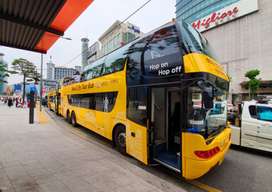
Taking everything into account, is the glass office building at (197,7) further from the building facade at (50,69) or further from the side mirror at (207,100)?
the side mirror at (207,100)

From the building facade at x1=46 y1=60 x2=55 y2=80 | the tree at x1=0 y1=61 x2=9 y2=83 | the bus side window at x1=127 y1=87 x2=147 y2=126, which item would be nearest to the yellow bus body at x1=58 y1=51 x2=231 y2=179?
the bus side window at x1=127 y1=87 x2=147 y2=126

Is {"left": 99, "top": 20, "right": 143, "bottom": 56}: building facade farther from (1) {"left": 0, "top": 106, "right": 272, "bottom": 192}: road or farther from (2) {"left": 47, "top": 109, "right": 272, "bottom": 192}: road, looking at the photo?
(2) {"left": 47, "top": 109, "right": 272, "bottom": 192}: road

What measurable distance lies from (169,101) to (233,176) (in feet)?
8.30

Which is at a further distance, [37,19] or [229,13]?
[229,13]

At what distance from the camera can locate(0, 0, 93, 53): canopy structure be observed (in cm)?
366

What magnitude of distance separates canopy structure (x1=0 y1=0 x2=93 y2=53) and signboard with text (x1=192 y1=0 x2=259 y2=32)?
130ft

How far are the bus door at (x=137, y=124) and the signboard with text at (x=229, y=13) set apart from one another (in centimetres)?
3887

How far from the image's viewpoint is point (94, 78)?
8273 millimetres

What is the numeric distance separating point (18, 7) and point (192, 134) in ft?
14.5

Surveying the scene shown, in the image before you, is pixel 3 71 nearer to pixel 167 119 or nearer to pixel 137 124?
pixel 137 124

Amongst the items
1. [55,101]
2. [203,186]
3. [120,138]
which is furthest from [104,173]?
[55,101]

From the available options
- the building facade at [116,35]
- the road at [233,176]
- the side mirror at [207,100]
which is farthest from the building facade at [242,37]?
the side mirror at [207,100]

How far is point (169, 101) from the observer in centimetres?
567

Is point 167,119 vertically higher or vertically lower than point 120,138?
higher
